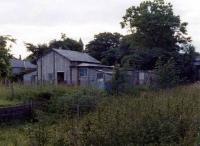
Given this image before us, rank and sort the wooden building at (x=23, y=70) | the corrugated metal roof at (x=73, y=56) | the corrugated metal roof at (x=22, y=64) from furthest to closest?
the corrugated metal roof at (x=22, y=64) → the wooden building at (x=23, y=70) → the corrugated metal roof at (x=73, y=56)

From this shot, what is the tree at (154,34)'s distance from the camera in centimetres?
6084

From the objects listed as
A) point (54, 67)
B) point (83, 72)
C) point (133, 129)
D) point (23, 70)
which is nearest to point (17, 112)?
point (133, 129)

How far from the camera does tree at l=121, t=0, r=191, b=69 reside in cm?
6084

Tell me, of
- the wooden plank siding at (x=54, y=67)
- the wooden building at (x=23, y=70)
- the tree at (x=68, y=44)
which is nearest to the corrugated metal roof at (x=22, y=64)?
the wooden building at (x=23, y=70)

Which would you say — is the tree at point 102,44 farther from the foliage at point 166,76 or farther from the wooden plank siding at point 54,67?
the foliage at point 166,76

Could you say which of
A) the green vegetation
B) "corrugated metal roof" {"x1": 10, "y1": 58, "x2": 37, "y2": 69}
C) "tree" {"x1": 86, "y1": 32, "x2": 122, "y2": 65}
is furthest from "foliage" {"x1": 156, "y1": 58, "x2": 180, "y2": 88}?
"corrugated metal roof" {"x1": 10, "y1": 58, "x2": 37, "y2": 69}

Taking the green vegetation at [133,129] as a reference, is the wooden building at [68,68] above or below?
above

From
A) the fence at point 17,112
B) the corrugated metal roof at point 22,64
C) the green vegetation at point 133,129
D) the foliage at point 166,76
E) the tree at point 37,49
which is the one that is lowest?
the fence at point 17,112

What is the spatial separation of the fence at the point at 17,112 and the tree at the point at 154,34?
36708 mm

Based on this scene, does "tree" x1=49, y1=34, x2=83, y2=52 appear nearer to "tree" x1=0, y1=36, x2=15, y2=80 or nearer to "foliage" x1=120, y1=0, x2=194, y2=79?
"foliage" x1=120, y1=0, x2=194, y2=79

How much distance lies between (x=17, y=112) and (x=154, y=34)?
4129 cm

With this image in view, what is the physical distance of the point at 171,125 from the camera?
38.0ft

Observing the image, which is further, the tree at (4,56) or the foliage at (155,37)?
the foliage at (155,37)

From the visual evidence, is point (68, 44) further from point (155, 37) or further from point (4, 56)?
point (4, 56)
